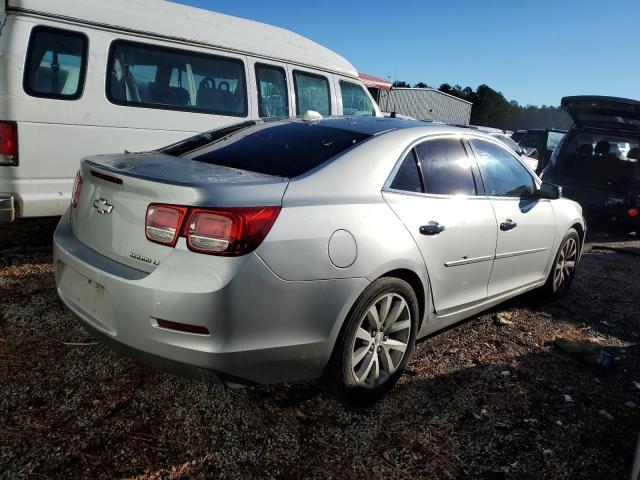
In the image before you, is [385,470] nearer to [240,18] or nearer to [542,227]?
[542,227]

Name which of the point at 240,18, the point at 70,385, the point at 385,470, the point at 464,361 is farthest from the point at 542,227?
the point at 240,18

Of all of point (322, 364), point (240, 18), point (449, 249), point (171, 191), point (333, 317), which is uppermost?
point (240, 18)

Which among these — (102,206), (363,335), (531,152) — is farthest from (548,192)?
(531,152)

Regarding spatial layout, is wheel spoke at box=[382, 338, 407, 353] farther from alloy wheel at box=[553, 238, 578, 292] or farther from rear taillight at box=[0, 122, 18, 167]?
rear taillight at box=[0, 122, 18, 167]

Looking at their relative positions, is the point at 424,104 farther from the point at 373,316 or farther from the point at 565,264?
the point at 373,316

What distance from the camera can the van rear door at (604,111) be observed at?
22.9 feet

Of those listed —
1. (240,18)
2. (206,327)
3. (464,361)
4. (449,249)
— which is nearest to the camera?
(206,327)

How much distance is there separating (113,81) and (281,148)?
2.71m

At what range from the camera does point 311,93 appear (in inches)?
251

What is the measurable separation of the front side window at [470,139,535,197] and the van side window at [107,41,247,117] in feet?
9.82

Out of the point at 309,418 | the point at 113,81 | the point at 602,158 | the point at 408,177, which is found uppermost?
the point at 113,81

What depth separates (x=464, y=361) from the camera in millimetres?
3242

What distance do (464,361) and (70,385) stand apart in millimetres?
2312

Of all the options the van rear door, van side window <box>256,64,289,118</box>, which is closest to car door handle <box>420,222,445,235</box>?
van side window <box>256,64,289,118</box>
